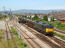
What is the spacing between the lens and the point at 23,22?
238 ft

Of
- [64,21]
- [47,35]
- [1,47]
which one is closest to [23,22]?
[64,21]

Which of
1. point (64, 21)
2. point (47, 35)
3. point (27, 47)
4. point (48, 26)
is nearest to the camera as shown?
point (27, 47)

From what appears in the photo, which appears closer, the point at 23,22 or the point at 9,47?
the point at 9,47

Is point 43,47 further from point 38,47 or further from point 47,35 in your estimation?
point 47,35

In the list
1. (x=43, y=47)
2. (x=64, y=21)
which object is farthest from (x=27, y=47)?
(x=64, y=21)

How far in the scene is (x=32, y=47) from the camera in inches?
850

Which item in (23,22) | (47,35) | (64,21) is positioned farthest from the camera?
(23,22)

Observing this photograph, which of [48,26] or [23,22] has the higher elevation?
[48,26]

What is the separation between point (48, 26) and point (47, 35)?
3601mm

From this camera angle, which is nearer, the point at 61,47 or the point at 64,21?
the point at 61,47

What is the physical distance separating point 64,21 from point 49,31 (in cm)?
3125

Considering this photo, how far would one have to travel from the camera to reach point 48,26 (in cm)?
2936

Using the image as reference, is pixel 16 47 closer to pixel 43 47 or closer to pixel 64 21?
pixel 43 47

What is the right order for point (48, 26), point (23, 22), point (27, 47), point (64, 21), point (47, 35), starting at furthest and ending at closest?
1. point (23, 22)
2. point (64, 21)
3. point (47, 35)
4. point (48, 26)
5. point (27, 47)
